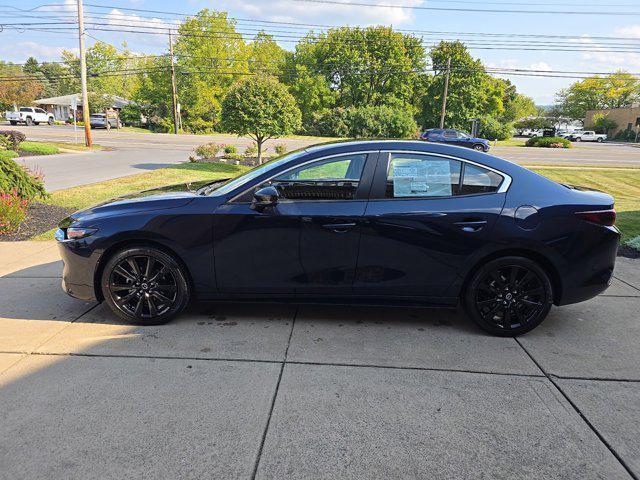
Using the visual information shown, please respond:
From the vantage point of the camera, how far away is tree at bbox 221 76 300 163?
1559 cm

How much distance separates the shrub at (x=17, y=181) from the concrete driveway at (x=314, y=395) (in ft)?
14.1

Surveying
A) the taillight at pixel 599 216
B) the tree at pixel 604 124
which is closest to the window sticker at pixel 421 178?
the taillight at pixel 599 216

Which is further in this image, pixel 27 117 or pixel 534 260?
Result: pixel 27 117

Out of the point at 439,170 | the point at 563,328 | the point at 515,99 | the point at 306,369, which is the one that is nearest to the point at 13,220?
the point at 306,369

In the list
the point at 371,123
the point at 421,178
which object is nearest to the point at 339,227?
the point at 421,178

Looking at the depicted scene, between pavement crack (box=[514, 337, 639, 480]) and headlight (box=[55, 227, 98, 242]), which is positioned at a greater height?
headlight (box=[55, 227, 98, 242])

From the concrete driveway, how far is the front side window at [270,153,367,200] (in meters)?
1.17

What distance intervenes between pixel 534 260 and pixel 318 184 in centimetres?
195

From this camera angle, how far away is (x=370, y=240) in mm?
3807

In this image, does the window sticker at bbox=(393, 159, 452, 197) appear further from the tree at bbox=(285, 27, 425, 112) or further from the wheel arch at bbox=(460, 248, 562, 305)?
the tree at bbox=(285, 27, 425, 112)

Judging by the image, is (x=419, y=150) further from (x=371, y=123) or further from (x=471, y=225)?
(x=371, y=123)

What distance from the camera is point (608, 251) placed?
3881 millimetres

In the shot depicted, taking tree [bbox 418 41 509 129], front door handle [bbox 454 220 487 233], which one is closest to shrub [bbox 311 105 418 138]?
tree [bbox 418 41 509 129]

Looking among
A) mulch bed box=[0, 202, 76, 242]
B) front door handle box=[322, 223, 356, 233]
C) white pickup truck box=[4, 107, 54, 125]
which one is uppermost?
white pickup truck box=[4, 107, 54, 125]
